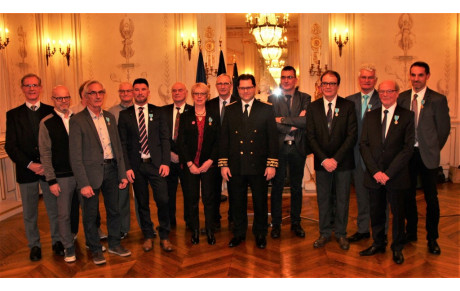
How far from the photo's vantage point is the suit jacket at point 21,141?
3.57 meters

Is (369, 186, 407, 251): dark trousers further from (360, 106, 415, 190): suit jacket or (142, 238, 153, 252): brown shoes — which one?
(142, 238, 153, 252): brown shoes

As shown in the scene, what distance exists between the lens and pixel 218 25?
6.76 metres

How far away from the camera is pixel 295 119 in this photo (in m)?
3.95

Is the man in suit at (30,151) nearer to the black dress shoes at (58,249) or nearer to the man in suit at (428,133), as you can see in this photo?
the black dress shoes at (58,249)

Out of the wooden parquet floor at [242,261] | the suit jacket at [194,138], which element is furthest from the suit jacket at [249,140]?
the wooden parquet floor at [242,261]

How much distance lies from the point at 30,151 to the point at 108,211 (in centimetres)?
84

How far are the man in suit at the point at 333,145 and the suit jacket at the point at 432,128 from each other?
0.55 m

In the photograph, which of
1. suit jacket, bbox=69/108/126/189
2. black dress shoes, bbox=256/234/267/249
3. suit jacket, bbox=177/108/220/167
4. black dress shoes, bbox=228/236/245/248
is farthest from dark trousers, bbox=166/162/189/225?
suit jacket, bbox=69/108/126/189

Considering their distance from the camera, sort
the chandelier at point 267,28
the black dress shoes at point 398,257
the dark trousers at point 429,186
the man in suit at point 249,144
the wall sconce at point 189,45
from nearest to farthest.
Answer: the black dress shoes at point 398,257 → the dark trousers at point 429,186 → the man in suit at point 249,144 → the wall sconce at point 189,45 → the chandelier at point 267,28

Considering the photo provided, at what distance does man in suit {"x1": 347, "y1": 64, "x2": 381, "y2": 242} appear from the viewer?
377 cm

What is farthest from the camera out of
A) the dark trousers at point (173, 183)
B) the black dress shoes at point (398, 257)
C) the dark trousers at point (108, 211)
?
the dark trousers at point (173, 183)

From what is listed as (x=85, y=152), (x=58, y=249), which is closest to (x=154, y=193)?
(x=85, y=152)

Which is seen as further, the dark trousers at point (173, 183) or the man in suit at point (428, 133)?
the dark trousers at point (173, 183)
